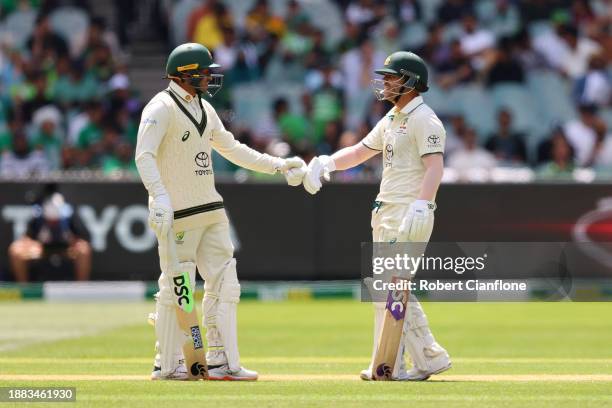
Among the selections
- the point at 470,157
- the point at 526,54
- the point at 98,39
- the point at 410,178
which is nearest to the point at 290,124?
the point at 470,157

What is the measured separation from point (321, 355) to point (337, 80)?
901cm

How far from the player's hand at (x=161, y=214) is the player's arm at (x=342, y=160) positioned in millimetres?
1116

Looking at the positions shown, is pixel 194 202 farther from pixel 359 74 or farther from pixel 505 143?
pixel 359 74

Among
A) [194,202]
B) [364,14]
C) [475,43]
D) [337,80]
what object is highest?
[364,14]

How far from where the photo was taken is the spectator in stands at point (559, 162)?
1705cm

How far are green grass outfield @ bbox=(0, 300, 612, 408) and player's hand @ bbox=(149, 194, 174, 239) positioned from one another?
0.89 meters

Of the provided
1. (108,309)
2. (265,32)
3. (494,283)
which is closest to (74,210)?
(108,309)

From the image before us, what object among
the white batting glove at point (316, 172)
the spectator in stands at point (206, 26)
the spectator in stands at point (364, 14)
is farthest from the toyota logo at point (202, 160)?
the spectator in stands at point (364, 14)

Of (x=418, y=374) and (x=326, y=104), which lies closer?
(x=418, y=374)

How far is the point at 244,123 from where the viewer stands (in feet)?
60.7

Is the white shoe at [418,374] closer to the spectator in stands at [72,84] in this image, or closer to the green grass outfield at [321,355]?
the green grass outfield at [321,355]

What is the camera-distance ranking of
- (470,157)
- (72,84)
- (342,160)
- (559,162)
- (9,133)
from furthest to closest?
1. (72,84)
2. (9,133)
3. (470,157)
4. (559,162)
5. (342,160)

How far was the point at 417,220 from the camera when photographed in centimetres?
827

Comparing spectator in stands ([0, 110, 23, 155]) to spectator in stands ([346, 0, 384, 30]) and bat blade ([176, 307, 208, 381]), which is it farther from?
bat blade ([176, 307, 208, 381])
